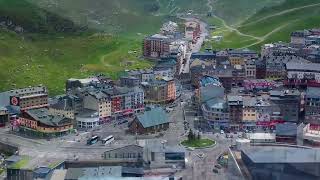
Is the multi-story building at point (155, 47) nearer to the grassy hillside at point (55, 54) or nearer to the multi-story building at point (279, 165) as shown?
the grassy hillside at point (55, 54)

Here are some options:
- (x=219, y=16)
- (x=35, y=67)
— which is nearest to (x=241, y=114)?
(x=35, y=67)

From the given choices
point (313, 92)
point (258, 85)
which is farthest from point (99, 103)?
point (313, 92)

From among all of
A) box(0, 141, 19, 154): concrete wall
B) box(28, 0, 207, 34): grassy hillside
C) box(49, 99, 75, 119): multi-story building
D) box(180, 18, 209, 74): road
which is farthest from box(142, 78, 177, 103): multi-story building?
box(28, 0, 207, 34): grassy hillside

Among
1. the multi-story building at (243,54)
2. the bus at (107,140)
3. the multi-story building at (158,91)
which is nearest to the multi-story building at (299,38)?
the multi-story building at (243,54)

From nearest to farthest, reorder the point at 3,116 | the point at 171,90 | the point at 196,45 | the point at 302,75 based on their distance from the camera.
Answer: the point at 3,116 → the point at 171,90 → the point at 302,75 → the point at 196,45

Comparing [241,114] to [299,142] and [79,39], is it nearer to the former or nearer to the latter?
[299,142]

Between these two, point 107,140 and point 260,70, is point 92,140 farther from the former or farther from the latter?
point 260,70
